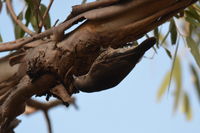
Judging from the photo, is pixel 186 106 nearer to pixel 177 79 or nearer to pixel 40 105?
pixel 177 79

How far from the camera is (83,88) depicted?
762mm

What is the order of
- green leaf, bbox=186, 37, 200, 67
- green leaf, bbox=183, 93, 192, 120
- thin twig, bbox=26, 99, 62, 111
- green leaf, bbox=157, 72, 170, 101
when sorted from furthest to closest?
green leaf, bbox=183, 93, 192, 120 → green leaf, bbox=157, 72, 170, 101 → thin twig, bbox=26, 99, 62, 111 → green leaf, bbox=186, 37, 200, 67

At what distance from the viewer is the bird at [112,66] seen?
2.37 ft

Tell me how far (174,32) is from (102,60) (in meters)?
0.50

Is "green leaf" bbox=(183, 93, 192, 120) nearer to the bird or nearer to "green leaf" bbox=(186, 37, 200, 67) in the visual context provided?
"green leaf" bbox=(186, 37, 200, 67)

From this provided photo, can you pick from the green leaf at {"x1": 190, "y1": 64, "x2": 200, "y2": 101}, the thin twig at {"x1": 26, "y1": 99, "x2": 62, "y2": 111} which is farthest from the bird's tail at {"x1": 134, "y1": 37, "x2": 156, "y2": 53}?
the green leaf at {"x1": 190, "y1": 64, "x2": 200, "y2": 101}

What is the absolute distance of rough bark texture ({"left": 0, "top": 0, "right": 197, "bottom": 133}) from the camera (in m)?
0.76

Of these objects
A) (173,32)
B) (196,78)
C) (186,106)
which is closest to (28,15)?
(173,32)

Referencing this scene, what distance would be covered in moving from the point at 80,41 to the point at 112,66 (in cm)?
8

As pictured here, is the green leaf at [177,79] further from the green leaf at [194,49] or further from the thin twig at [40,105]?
the green leaf at [194,49]

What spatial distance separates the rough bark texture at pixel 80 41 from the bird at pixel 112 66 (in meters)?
0.02

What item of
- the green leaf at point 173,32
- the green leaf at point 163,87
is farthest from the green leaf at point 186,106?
the green leaf at point 173,32

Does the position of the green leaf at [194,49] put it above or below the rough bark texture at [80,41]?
below

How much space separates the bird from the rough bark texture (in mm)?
15
